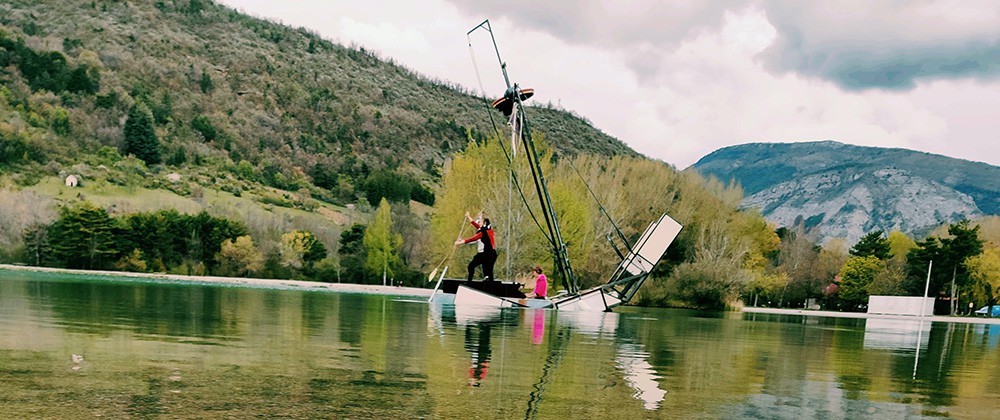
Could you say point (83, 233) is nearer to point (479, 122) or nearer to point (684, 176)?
point (684, 176)

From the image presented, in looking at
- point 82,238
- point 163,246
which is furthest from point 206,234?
point 82,238

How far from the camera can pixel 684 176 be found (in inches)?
2203

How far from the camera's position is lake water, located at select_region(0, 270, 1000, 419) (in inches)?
243

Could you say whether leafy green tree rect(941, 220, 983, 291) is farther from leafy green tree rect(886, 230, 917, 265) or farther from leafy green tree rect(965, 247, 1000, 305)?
leafy green tree rect(886, 230, 917, 265)

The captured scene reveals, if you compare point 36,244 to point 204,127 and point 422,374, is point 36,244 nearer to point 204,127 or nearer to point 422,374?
point 204,127

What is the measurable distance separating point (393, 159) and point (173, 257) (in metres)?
54.0

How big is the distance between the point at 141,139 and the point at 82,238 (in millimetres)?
31920

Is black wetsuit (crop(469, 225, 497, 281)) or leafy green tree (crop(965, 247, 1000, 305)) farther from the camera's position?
leafy green tree (crop(965, 247, 1000, 305))

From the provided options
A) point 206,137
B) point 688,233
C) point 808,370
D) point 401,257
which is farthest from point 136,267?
point 808,370

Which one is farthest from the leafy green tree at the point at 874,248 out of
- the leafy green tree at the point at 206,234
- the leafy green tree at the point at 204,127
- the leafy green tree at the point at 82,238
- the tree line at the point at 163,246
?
the leafy green tree at the point at 204,127

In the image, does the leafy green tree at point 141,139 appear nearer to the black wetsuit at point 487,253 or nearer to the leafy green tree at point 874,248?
the black wetsuit at point 487,253

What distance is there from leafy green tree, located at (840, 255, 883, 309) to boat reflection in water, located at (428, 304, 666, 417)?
54549 millimetres

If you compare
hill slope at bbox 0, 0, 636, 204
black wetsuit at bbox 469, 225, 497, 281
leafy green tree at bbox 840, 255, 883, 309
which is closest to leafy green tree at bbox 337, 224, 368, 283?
hill slope at bbox 0, 0, 636, 204

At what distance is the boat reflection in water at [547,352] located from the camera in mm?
7836
